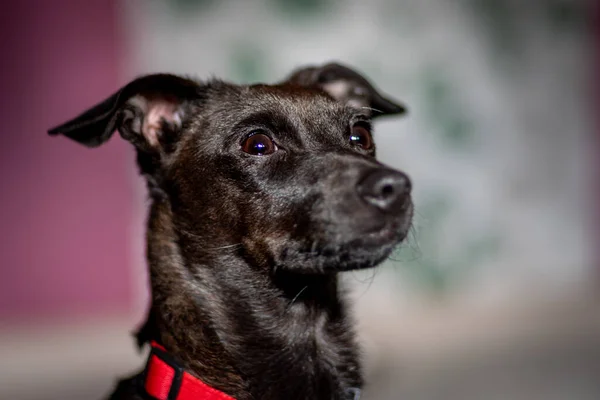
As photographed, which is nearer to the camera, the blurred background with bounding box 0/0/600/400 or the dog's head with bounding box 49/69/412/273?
the dog's head with bounding box 49/69/412/273

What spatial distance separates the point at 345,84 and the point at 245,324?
123cm

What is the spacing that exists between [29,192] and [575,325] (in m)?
5.25

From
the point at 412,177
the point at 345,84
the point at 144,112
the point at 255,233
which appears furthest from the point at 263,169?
the point at 412,177

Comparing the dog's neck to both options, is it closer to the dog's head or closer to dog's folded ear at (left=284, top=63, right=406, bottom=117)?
the dog's head

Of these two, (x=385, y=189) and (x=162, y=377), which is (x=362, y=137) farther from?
(x=162, y=377)

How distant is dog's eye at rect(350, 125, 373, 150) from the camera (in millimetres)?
2500

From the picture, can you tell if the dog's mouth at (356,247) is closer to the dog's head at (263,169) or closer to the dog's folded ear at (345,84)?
the dog's head at (263,169)

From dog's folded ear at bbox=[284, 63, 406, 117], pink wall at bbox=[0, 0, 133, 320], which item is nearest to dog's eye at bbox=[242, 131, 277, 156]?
dog's folded ear at bbox=[284, 63, 406, 117]

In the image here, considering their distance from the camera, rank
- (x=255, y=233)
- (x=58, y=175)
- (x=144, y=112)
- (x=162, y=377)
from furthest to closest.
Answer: (x=58, y=175)
(x=144, y=112)
(x=255, y=233)
(x=162, y=377)

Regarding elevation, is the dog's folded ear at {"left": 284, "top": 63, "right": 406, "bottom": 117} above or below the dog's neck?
above

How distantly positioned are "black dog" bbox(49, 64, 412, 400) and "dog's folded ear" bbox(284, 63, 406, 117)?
378mm

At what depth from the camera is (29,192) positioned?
559 centimetres

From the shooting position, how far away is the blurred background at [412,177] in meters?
5.44

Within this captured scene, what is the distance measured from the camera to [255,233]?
2180 mm
